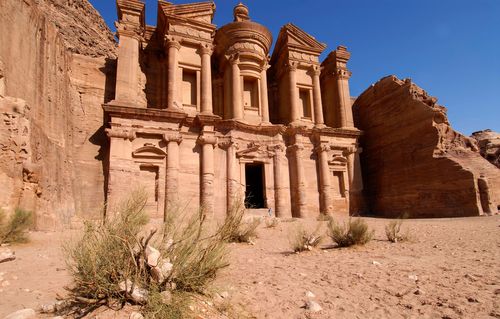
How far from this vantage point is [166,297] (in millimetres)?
2703

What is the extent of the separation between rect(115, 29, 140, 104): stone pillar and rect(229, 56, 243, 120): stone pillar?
5.39 m

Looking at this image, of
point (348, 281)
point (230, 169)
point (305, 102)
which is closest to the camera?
point (348, 281)

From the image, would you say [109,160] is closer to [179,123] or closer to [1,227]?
[179,123]

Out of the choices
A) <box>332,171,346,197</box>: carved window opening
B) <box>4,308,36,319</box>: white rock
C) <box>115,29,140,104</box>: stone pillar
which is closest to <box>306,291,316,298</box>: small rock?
<box>4,308,36,319</box>: white rock

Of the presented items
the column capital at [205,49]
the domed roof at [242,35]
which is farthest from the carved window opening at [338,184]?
the column capital at [205,49]

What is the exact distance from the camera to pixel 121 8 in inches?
625

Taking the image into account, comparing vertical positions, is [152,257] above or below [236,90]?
below

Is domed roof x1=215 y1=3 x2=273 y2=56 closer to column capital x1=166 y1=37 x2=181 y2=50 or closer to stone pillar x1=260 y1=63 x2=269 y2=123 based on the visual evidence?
stone pillar x1=260 y1=63 x2=269 y2=123

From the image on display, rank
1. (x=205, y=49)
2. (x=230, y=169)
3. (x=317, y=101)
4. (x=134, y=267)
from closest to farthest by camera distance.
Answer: (x=134, y=267), (x=230, y=169), (x=205, y=49), (x=317, y=101)

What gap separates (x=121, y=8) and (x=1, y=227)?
13.5 metres

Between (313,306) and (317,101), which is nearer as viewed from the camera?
(313,306)

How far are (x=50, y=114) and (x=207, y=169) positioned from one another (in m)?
7.01

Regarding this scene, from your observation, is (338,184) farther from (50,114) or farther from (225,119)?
(50,114)

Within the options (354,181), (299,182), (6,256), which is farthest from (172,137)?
(354,181)
